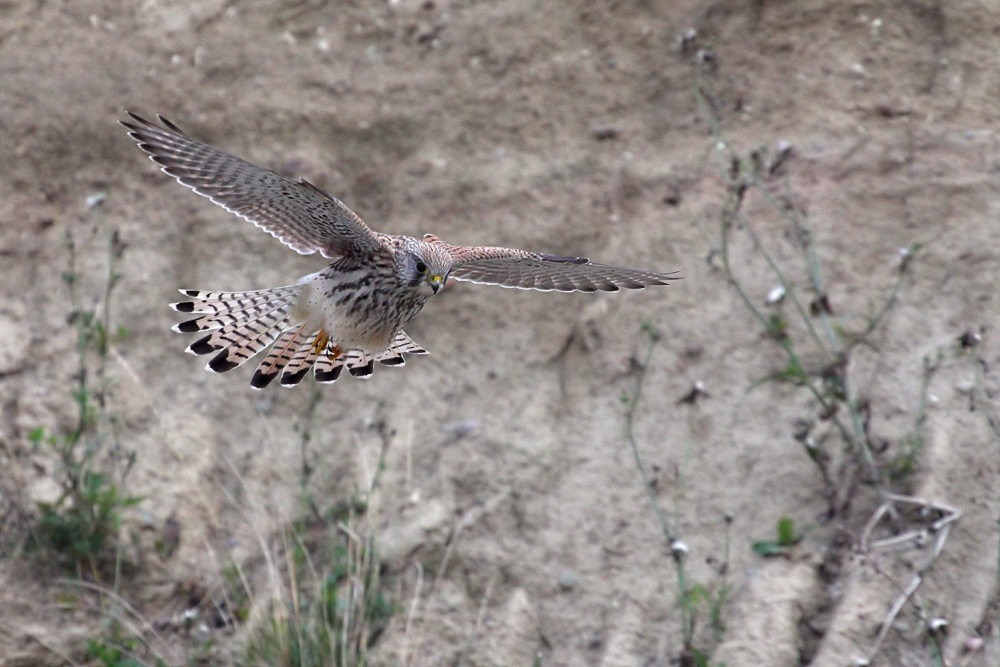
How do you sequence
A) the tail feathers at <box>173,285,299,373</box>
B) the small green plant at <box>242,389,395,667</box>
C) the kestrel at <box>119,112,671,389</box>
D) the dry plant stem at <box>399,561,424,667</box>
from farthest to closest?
1. the dry plant stem at <box>399,561,424,667</box>
2. the small green plant at <box>242,389,395,667</box>
3. the tail feathers at <box>173,285,299,373</box>
4. the kestrel at <box>119,112,671,389</box>

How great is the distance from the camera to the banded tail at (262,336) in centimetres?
457

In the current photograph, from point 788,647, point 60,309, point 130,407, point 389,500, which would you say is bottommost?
point 788,647

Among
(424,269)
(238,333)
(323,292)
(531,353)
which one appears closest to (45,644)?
(238,333)

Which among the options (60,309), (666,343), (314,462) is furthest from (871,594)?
(60,309)

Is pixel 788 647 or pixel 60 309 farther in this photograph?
pixel 60 309

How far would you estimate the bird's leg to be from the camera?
185 inches

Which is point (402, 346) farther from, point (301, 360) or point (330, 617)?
point (330, 617)

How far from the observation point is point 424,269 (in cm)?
450

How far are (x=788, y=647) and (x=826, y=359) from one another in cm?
145

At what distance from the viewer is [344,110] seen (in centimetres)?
652

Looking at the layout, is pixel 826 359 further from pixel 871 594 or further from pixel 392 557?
pixel 392 557

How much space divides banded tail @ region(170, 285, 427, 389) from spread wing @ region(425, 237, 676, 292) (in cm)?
59

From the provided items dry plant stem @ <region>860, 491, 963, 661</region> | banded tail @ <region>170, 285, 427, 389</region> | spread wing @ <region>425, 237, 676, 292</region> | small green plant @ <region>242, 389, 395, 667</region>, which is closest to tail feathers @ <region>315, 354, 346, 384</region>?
banded tail @ <region>170, 285, 427, 389</region>

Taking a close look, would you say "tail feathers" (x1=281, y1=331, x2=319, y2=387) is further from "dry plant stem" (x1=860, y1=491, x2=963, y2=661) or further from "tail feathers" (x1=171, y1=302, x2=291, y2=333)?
"dry plant stem" (x1=860, y1=491, x2=963, y2=661)
